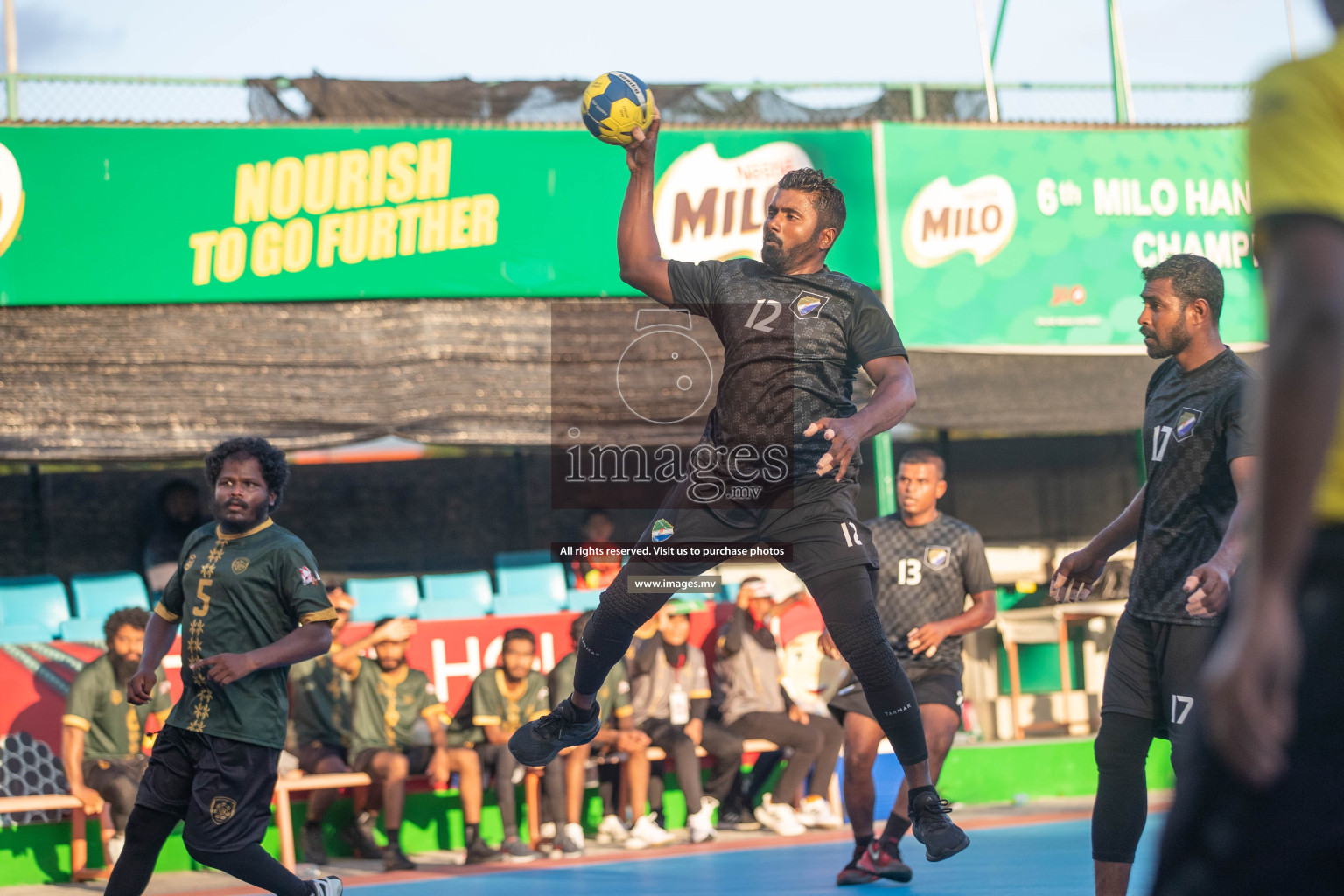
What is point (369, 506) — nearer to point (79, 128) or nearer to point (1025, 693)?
point (79, 128)

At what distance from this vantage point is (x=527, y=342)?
10.6 metres

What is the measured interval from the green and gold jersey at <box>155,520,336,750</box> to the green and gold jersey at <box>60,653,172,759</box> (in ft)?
12.3

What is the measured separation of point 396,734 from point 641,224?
5.40 meters

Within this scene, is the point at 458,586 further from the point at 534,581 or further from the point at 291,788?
the point at 291,788

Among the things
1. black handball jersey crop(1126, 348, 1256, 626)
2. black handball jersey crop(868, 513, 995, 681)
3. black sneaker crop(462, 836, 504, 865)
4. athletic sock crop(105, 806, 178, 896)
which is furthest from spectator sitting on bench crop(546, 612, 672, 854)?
black handball jersey crop(1126, 348, 1256, 626)

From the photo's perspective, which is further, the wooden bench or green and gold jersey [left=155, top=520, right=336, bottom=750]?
the wooden bench

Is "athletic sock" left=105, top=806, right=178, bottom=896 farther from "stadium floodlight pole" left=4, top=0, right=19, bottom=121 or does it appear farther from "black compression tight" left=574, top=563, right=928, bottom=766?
"stadium floodlight pole" left=4, top=0, right=19, bottom=121

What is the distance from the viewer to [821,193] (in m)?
4.42

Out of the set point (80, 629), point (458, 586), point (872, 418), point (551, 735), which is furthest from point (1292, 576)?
point (458, 586)

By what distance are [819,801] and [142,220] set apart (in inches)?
272

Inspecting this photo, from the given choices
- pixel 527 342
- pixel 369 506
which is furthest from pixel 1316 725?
pixel 369 506

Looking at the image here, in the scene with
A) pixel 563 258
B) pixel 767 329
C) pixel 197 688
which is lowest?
pixel 197 688

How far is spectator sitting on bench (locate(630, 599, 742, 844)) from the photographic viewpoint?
8938mm

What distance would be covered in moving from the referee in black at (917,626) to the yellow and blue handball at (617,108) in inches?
118
